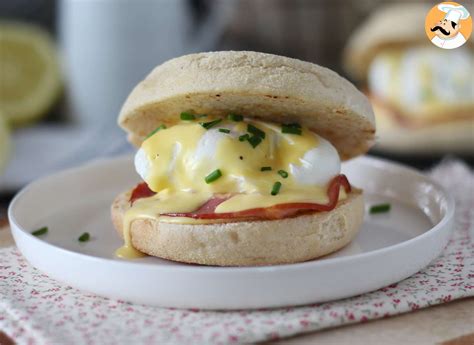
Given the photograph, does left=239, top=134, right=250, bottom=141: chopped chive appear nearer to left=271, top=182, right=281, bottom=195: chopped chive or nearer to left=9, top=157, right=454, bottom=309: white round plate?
left=271, top=182, right=281, bottom=195: chopped chive

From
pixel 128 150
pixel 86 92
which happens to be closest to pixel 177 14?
pixel 86 92

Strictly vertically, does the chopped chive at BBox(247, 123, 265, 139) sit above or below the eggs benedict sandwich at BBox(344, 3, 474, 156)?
above

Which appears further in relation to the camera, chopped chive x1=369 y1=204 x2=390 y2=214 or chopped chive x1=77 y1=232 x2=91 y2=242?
chopped chive x1=369 y1=204 x2=390 y2=214

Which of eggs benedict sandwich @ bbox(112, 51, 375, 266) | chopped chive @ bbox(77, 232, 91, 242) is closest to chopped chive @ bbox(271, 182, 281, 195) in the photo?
eggs benedict sandwich @ bbox(112, 51, 375, 266)

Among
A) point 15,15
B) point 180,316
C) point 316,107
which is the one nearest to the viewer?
point 180,316

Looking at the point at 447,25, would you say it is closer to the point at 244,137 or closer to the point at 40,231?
the point at 244,137

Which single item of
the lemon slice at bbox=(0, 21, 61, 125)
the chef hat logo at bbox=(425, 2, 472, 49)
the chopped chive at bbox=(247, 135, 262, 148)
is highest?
the chef hat logo at bbox=(425, 2, 472, 49)

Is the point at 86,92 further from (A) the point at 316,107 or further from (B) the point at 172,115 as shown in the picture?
(A) the point at 316,107
